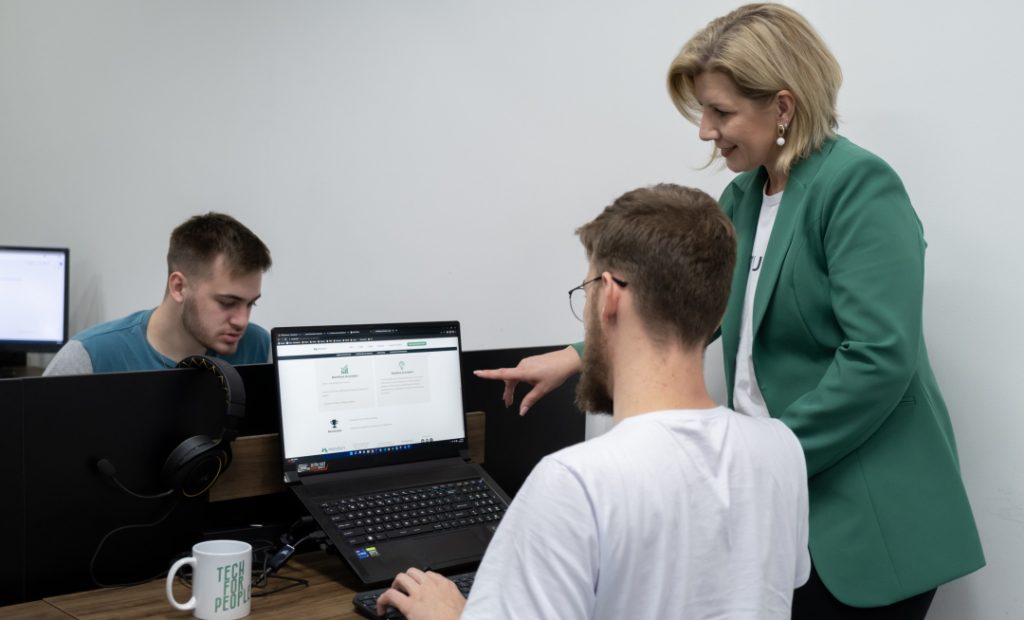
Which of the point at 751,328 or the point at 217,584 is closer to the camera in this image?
the point at 217,584

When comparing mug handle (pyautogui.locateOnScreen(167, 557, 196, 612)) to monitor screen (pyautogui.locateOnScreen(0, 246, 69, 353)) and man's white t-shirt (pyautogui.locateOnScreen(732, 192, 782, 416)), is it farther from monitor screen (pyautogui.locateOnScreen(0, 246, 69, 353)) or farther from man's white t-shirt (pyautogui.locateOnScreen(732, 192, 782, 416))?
monitor screen (pyautogui.locateOnScreen(0, 246, 69, 353))

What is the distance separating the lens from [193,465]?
142 centimetres

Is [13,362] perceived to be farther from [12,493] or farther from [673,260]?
[673,260]

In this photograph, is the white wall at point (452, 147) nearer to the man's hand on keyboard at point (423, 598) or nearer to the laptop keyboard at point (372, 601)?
the laptop keyboard at point (372, 601)

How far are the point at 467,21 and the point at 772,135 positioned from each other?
1.28 meters

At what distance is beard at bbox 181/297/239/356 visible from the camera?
7.34 ft

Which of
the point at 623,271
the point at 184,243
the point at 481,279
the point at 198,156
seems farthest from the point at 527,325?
the point at 198,156

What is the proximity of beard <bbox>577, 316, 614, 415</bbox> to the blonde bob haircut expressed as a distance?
1.87 ft

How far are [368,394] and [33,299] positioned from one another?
290 centimetres

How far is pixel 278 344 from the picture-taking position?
1560mm

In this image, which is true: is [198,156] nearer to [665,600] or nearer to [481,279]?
[481,279]

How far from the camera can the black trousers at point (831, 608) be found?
139cm

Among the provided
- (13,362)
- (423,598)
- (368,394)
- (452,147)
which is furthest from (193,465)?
(13,362)

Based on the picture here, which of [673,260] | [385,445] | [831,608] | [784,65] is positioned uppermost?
[784,65]
